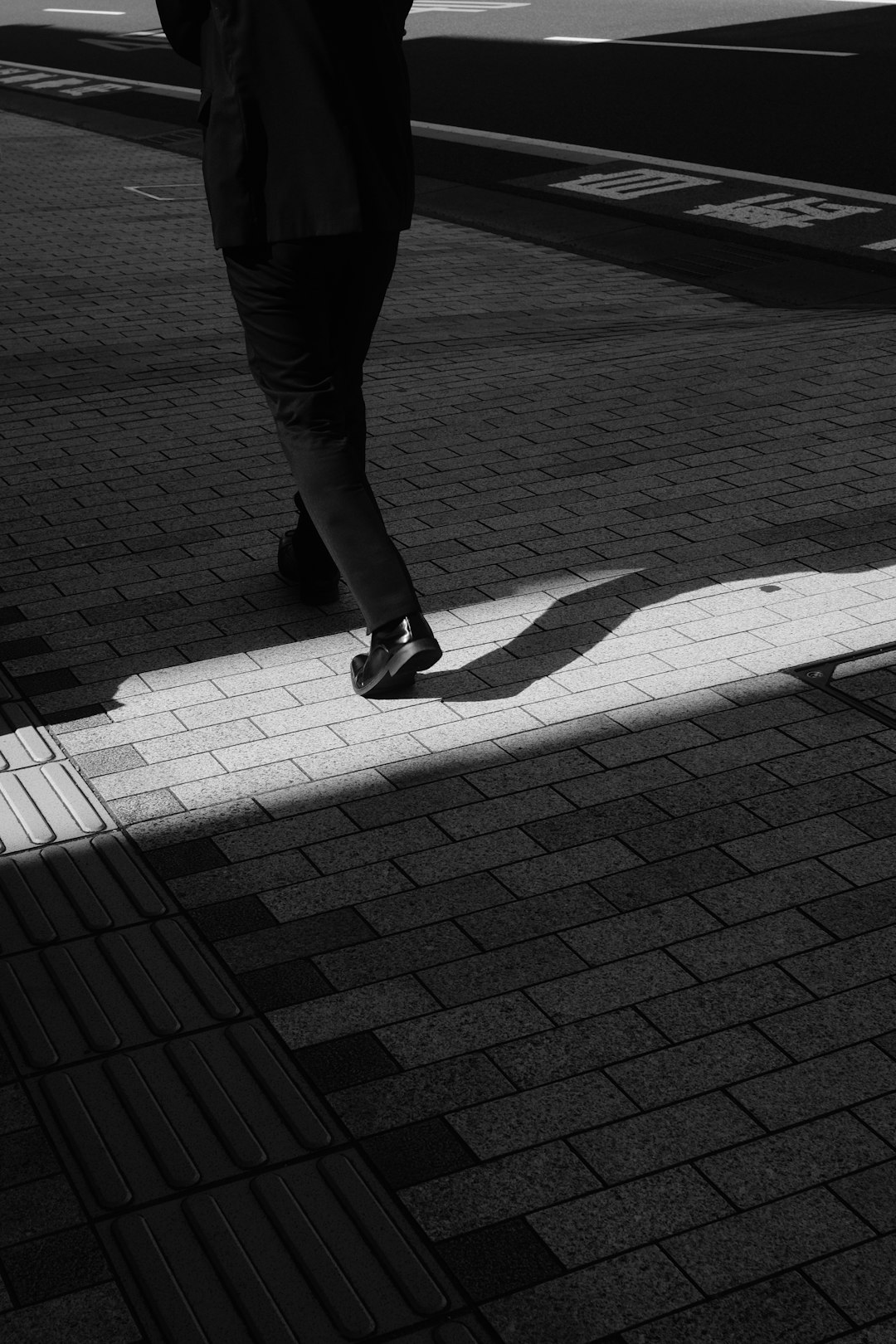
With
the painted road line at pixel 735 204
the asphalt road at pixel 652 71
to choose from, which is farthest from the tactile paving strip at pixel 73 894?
the asphalt road at pixel 652 71

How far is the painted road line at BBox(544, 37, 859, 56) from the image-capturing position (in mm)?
19062

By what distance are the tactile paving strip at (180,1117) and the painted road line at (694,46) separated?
18773 millimetres

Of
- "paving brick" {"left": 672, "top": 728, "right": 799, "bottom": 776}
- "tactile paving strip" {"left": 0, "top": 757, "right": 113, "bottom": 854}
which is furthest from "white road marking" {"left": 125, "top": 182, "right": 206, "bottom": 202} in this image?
"paving brick" {"left": 672, "top": 728, "right": 799, "bottom": 776}

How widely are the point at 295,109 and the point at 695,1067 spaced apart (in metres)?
2.04

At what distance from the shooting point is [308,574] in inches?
163

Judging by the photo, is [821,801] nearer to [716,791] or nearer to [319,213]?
[716,791]

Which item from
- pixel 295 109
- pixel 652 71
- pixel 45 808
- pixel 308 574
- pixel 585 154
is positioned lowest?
pixel 45 808

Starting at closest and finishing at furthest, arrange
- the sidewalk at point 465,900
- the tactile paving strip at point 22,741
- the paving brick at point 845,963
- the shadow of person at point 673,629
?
1. the sidewalk at point 465,900
2. the paving brick at point 845,963
3. the tactile paving strip at point 22,741
4. the shadow of person at point 673,629

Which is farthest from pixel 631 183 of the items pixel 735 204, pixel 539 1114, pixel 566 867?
pixel 539 1114

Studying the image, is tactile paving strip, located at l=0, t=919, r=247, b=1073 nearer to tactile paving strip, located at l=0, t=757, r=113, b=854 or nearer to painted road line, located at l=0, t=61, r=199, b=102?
tactile paving strip, located at l=0, t=757, r=113, b=854

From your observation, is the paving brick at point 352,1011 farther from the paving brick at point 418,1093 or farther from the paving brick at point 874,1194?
the paving brick at point 874,1194

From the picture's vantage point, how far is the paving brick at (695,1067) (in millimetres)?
2379

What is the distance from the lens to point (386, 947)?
274cm

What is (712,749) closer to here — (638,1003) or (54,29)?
(638,1003)
